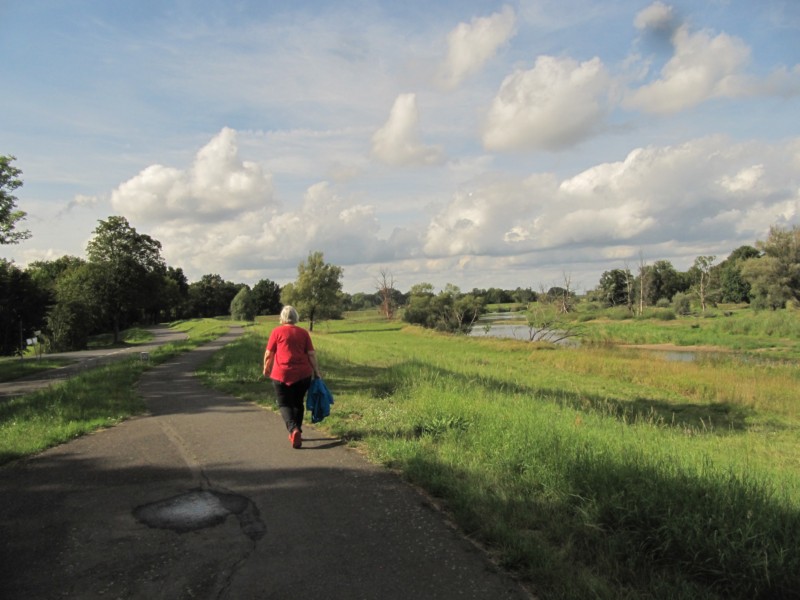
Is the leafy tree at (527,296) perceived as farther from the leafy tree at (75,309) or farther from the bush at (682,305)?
the leafy tree at (75,309)

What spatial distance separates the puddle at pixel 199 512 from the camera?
4422mm

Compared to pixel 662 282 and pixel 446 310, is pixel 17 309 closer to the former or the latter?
pixel 446 310

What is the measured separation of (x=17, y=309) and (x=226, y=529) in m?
36.9

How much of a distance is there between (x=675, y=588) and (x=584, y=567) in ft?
1.80

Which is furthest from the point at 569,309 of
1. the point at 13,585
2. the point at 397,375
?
the point at 13,585

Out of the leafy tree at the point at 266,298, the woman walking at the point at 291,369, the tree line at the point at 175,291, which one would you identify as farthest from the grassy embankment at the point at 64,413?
the leafy tree at the point at 266,298

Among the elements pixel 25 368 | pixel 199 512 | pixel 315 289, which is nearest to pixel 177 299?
pixel 315 289

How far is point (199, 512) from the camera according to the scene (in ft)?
15.5

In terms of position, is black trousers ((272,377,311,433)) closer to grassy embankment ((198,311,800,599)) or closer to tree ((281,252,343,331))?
grassy embankment ((198,311,800,599))

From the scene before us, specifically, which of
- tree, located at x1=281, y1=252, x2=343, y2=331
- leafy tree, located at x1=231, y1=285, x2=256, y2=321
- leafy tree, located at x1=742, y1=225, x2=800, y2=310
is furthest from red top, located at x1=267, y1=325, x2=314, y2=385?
leafy tree, located at x1=231, y1=285, x2=256, y2=321

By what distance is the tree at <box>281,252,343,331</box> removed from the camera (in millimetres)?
63938

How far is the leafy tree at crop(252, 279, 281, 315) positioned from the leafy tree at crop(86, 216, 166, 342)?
67555 mm

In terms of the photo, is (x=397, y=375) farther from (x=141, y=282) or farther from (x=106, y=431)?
(x=141, y=282)

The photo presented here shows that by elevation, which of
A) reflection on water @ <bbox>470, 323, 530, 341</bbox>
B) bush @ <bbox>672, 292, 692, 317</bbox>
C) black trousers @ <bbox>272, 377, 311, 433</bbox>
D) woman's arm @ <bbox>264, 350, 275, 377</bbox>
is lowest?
reflection on water @ <bbox>470, 323, 530, 341</bbox>
